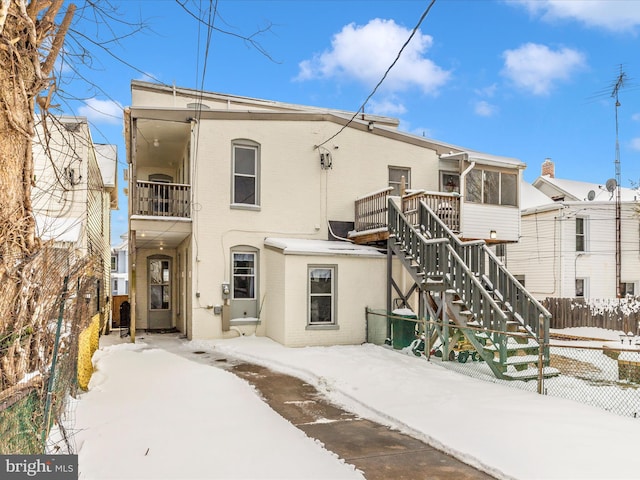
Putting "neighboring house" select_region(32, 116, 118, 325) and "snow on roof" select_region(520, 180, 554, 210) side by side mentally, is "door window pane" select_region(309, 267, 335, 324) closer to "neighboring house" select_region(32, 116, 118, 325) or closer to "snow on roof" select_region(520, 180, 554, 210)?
"neighboring house" select_region(32, 116, 118, 325)

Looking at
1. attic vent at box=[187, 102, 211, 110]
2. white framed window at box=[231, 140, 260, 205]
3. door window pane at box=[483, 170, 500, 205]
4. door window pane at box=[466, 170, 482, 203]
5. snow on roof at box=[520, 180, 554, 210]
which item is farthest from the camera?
snow on roof at box=[520, 180, 554, 210]

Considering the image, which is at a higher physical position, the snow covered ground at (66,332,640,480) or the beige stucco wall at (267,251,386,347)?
the beige stucco wall at (267,251,386,347)

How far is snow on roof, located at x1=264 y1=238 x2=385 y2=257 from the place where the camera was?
1160cm

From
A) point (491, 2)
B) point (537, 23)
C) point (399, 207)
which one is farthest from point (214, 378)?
point (537, 23)

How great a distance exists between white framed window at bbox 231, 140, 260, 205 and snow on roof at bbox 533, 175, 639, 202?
17.9 m

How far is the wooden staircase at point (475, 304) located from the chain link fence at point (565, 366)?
7.7 inches

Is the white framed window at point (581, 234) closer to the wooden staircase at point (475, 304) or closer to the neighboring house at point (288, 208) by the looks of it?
the neighboring house at point (288, 208)

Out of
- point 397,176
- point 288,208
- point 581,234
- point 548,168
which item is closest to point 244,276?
point 288,208

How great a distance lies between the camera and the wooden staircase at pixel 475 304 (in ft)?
26.7

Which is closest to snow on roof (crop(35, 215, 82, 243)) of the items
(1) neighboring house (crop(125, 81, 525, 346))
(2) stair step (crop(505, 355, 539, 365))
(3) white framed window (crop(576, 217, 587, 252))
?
(1) neighboring house (crop(125, 81, 525, 346))

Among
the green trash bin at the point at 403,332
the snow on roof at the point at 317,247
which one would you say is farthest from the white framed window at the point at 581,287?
the green trash bin at the point at 403,332

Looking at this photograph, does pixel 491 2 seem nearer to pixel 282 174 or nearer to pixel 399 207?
pixel 399 207

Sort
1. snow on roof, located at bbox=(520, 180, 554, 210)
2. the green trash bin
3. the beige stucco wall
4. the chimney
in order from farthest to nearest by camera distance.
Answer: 1. the chimney
2. snow on roof, located at bbox=(520, 180, 554, 210)
3. the beige stucco wall
4. the green trash bin

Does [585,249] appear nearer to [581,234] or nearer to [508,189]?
[581,234]
